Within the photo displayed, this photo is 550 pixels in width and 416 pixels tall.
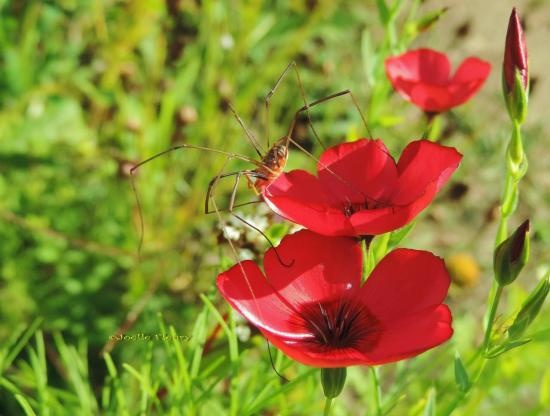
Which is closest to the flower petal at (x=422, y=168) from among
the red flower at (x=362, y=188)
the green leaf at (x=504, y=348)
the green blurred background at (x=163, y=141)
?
the red flower at (x=362, y=188)

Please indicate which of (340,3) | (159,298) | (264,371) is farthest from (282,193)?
(340,3)

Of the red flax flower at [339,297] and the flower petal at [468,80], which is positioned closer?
the red flax flower at [339,297]

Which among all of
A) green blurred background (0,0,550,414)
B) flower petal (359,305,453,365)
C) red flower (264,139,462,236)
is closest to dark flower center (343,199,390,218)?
red flower (264,139,462,236)

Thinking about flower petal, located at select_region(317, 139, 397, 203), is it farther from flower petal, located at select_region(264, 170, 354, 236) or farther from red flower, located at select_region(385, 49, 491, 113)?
red flower, located at select_region(385, 49, 491, 113)

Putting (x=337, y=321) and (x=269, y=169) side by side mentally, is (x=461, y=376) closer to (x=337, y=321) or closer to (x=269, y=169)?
(x=337, y=321)

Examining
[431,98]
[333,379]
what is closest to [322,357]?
[333,379]

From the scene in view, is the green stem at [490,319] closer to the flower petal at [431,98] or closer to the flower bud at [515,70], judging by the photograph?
the flower bud at [515,70]
